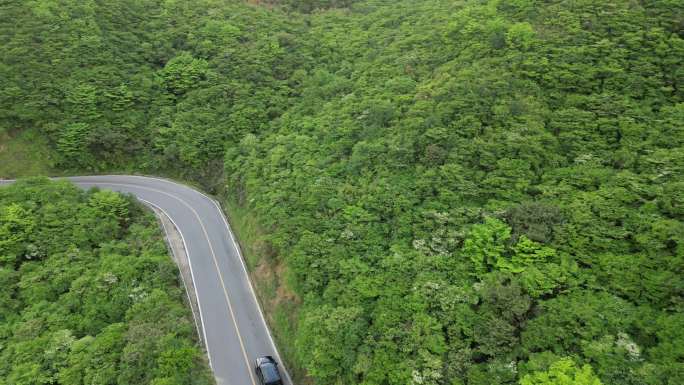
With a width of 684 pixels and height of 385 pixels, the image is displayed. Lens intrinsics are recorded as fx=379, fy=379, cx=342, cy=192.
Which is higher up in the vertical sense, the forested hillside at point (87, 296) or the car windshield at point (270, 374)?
the forested hillside at point (87, 296)

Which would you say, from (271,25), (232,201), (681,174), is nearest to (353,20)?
(271,25)

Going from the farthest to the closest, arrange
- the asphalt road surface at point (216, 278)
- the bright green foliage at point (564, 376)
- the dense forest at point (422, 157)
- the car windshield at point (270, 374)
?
1. the asphalt road surface at point (216, 278)
2. the car windshield at point (270, 374)
3. the dense forest at point (422, 157)
4. the bright green foliage at point (564, 376)

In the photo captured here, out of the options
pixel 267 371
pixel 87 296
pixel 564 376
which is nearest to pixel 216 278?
pixel 87 296

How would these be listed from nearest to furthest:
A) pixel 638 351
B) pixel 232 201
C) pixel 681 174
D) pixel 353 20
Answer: pixel 638 351 < pixel 681 174 < pixel 232 201 < pixel 353 20

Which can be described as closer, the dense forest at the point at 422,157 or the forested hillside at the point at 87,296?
the dense forest at the point at 422,157

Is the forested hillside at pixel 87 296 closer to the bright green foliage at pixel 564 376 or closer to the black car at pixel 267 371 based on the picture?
the black car at pixel 267 371

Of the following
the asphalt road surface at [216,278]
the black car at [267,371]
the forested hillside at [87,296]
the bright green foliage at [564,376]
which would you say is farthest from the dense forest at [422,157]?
the asphalt road surface at [216,278]

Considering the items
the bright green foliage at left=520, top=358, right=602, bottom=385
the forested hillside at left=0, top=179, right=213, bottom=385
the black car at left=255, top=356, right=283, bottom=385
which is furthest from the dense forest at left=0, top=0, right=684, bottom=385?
Answer: the black car at left=255, top=356, right=283, bottom=385

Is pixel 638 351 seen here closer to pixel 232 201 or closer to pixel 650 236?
pixel 650 236
